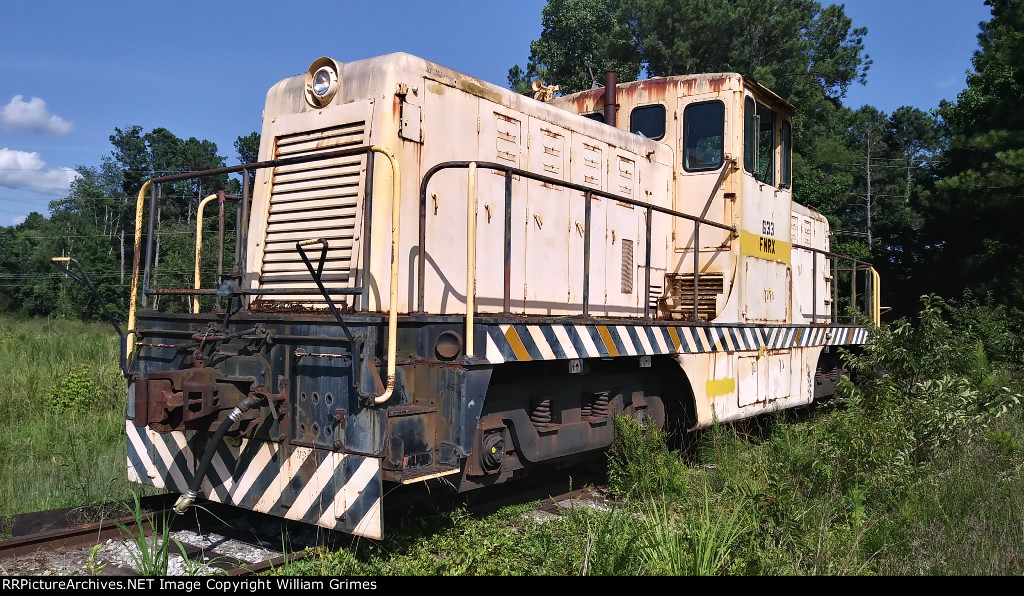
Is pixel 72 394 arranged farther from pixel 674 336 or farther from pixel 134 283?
pixel 674 336

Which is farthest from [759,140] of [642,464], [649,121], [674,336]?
[642,464]

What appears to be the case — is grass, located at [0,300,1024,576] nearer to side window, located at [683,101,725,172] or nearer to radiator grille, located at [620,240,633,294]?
radiator grille, located at [620,240,633,294]

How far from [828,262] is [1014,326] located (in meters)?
7.11

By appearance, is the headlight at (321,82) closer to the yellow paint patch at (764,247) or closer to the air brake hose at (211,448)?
the air brake hose at (211,448)

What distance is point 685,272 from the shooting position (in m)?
7.36

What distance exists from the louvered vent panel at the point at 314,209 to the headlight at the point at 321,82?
219 mm

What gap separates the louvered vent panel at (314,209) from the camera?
4.72m

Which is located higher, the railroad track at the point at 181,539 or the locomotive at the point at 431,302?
the locomotive at the point at 431,302

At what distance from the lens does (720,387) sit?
674 cm

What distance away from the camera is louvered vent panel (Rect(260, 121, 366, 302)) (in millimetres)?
4723

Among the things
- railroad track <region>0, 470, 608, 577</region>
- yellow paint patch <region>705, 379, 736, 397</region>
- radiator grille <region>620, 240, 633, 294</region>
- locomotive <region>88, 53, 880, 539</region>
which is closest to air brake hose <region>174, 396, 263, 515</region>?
locomotive <region>88, 53, 880, 539</region>

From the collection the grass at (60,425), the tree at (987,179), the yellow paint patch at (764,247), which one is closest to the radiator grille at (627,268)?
the yellow paint patch at (764,247)

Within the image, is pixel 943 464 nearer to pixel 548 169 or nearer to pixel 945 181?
pixel 548 169
